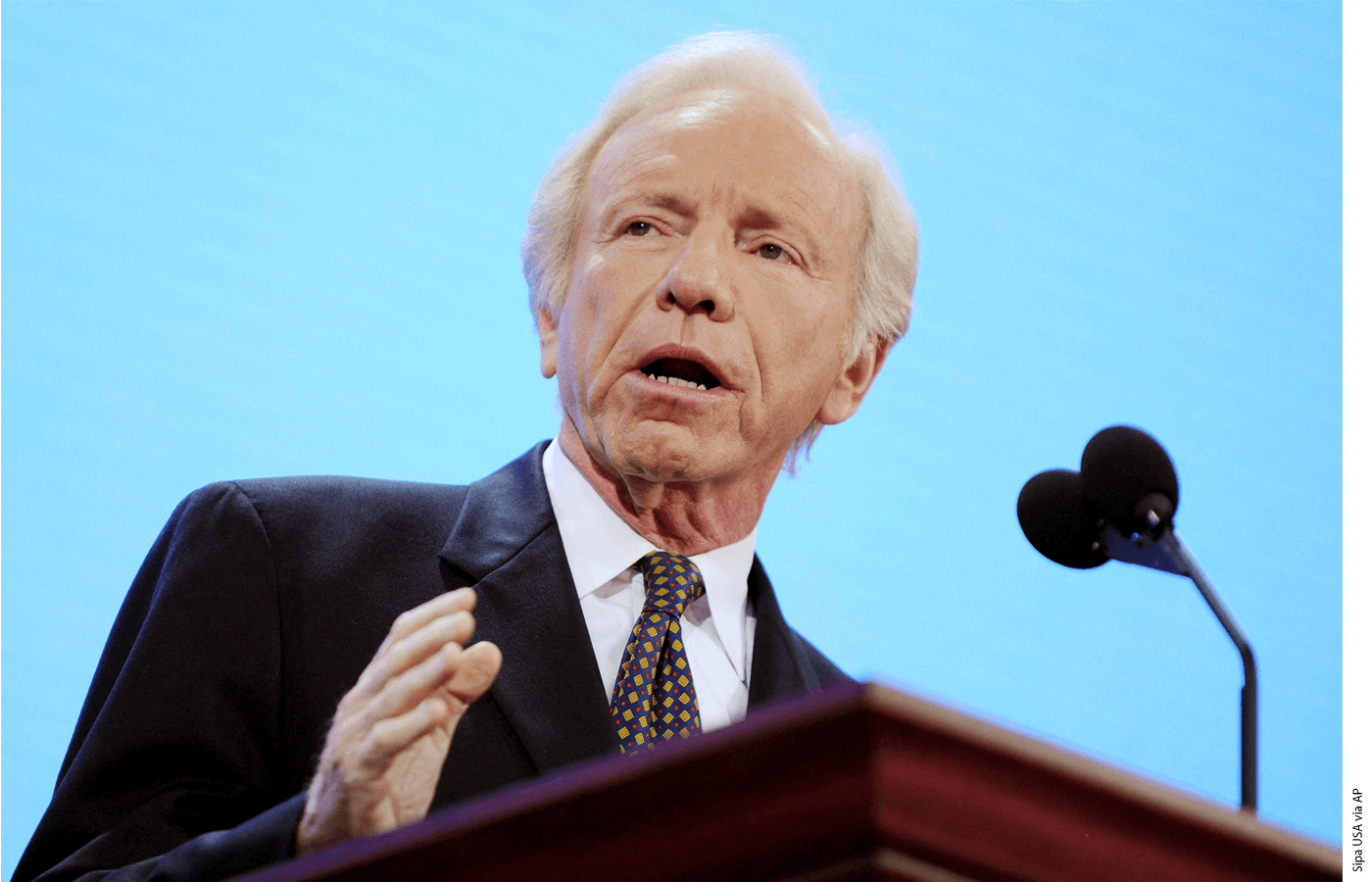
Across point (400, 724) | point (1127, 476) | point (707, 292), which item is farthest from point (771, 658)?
point (400, 724)

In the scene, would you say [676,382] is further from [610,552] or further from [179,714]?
[179,714]

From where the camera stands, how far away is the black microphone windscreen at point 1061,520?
1369mm

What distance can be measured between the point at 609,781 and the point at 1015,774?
19cm

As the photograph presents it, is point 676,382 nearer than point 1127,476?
No

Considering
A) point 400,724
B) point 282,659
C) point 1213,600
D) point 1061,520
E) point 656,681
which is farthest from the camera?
point 656,681

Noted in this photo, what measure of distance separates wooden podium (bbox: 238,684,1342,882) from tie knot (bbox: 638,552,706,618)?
1040 millimetres

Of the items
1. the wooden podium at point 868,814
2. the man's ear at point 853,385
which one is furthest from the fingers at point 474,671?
the man's ear at point 853,385

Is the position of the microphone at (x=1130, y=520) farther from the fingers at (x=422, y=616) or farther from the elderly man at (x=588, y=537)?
the fingers at (x=422, y=616)

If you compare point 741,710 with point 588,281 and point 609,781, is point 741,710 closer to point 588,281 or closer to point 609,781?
point 588,281

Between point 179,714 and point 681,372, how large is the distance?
2.47ft

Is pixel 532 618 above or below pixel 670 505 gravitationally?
below

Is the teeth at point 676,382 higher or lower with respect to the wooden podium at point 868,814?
higher

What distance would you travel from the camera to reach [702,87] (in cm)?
211

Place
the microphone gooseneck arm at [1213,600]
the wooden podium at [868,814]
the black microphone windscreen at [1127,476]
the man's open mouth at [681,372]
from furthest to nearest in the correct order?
the man's open mouth at [681,372] → the black microphone windscreen at [1127,476] → the microphone gooseneck arm at [1213,600] → the wooden podium at [868,814]
